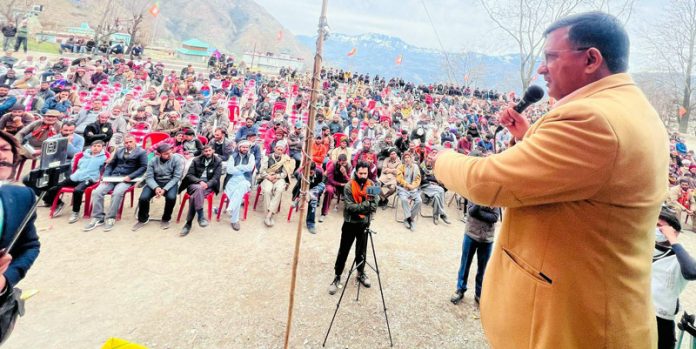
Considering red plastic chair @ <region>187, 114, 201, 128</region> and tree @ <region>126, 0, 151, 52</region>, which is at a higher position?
tree @ <region>126, 0, 151, 52</region>

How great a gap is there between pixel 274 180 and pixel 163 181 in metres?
1.96

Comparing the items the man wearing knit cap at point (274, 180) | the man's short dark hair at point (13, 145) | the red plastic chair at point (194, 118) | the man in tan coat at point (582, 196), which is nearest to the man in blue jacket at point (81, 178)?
the man wearing knit cap at point (274, 180)

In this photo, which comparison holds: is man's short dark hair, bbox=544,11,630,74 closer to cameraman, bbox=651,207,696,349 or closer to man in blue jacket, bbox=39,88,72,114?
cameraman, bbox=651,207,696,349

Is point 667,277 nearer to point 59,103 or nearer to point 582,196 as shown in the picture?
point 582,196

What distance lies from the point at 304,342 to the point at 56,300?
269cm

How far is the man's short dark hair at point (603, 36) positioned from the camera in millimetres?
1062

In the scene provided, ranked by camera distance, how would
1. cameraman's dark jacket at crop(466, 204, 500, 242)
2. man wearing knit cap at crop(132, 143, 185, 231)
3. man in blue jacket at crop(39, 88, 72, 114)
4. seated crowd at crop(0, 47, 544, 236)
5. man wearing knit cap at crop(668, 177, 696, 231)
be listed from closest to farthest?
cameraman's dark jacket at crop(466, 204, 500, 242) → man wearing knit cap at crop(132, 143, 185, 231) → seated crowd at crop(0, 47, 544, 236) → man in blue jacket at crop(39, 88, 72, 114) → man wearing knit cap at crop(668, 177, 696, 231)

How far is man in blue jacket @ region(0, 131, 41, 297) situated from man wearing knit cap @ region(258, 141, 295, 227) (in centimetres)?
418

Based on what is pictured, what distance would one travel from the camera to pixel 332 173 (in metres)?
7.01

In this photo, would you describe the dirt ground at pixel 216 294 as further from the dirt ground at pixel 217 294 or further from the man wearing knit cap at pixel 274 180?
the man wearing knit cap at pixel 274 180

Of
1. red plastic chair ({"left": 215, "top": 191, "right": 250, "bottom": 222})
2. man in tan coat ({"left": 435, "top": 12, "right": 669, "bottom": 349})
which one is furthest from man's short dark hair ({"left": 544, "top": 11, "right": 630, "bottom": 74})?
red plastic chair ({"left": 215, "top": 191, "right": 250, "bottom": 222})

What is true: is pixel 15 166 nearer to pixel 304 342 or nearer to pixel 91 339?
pixel 91 339

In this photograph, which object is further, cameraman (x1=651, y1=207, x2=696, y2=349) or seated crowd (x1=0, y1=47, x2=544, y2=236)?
seated crowd (x1=0, y1=47, x2=544, y2=236)

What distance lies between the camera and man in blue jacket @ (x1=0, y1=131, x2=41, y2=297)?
1.58 meters
